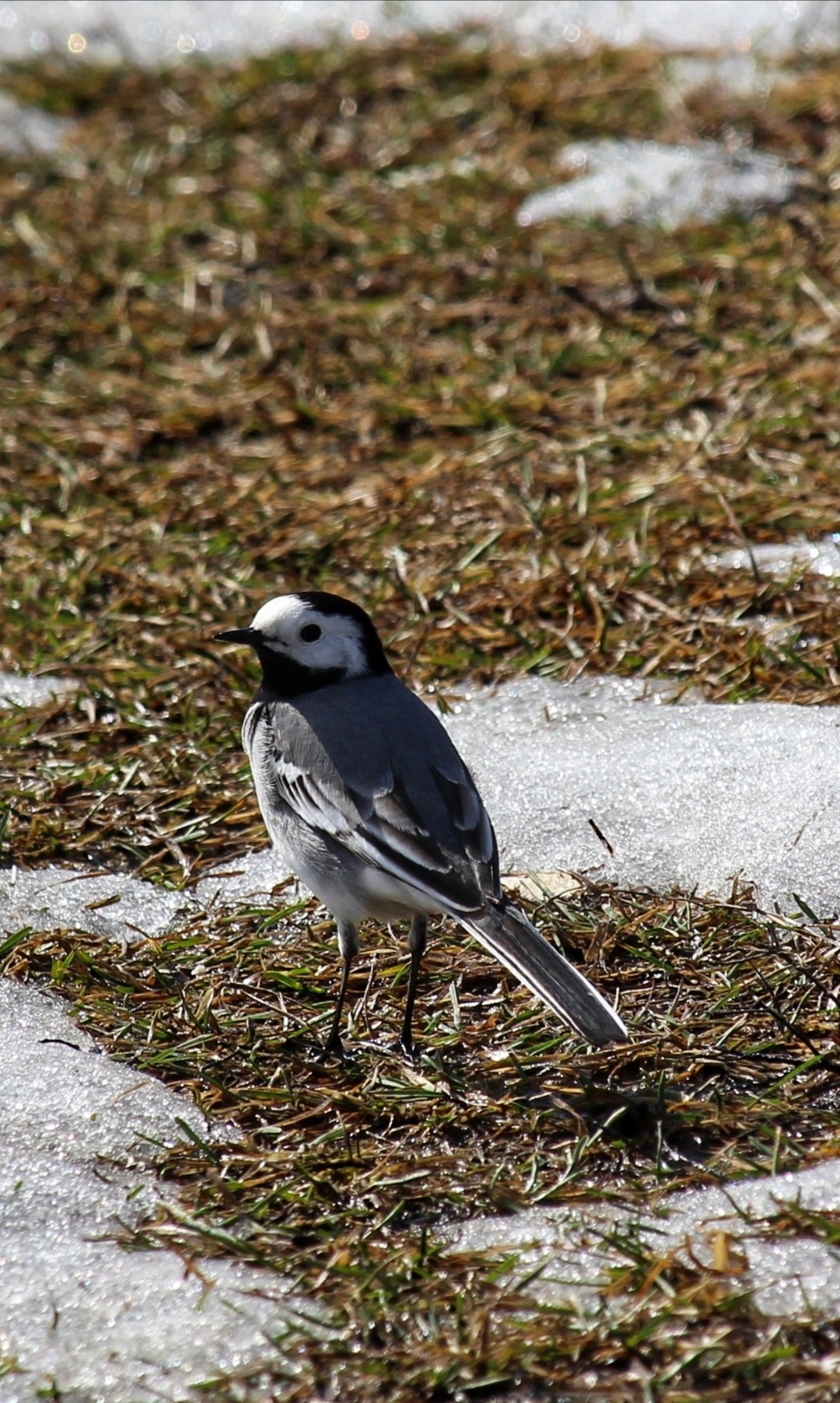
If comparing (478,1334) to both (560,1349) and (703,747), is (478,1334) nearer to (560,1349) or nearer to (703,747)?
(560,1349)

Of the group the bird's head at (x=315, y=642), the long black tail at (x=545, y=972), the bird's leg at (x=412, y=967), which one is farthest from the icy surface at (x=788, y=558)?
the long black tail at (x=545, y=972)

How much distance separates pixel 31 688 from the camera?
5.36m

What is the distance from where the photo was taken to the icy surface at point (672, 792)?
4.27 metres

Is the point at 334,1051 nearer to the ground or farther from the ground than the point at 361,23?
nearer to the ground

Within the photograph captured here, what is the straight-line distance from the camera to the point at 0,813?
15.4ft

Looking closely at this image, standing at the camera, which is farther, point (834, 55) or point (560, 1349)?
Answer: point (834, 55)

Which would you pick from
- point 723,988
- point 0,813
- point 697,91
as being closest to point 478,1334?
point 723,988

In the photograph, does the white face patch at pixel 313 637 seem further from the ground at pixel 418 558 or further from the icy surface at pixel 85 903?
the icy surface at pixel 85 903

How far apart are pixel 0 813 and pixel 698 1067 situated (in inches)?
83.6

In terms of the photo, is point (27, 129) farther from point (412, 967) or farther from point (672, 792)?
point (412, 967)

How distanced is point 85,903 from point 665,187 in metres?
4.89

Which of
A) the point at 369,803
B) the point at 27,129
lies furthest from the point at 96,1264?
the point at 27,129

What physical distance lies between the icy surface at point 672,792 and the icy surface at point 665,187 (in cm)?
358

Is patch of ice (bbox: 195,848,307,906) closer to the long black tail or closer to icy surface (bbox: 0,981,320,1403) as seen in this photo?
icy surface (bbox: 0,981,320,1403)
